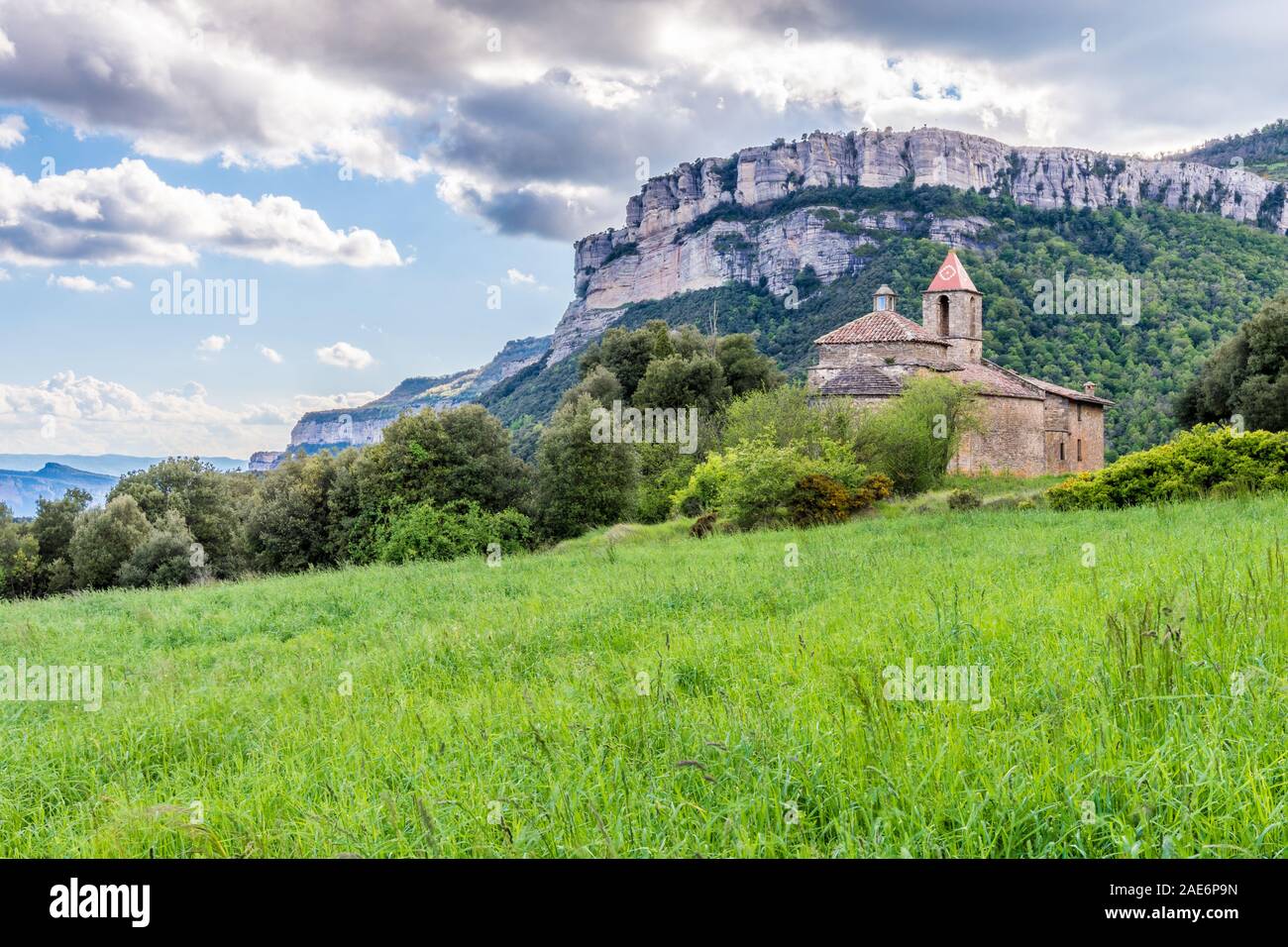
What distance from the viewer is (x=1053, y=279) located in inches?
3206

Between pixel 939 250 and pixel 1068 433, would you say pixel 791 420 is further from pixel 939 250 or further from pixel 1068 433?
pixel 939 250

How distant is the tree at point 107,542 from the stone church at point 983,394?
3615 centimetres

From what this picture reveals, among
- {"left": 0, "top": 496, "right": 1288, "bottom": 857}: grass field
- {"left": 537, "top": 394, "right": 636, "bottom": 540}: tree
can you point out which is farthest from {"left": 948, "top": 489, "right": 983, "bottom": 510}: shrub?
{"left": 537, "top": 394, "right": 636, "bottom": 540}: tree

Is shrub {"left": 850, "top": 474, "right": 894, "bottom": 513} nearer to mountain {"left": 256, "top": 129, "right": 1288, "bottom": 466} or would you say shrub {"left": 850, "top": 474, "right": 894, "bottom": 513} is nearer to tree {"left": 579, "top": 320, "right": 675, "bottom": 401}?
tree {"left": 579, "top": 320, "right": 675, "bottom": 401}

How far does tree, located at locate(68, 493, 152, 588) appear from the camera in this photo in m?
41.5

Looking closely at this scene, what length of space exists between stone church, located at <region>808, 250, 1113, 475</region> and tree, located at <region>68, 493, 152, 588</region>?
1423 inches

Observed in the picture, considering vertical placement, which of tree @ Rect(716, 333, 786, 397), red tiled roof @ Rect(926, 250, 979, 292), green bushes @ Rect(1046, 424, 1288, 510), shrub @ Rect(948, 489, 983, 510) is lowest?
shrub @ Rect(948, 489, 983, 510)

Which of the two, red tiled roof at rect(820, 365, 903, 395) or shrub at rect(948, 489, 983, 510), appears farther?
red tiled roof at rect(820, 365, 903, 395)

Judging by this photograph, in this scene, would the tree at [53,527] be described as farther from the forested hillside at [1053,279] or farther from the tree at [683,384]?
the tree at [683,384]

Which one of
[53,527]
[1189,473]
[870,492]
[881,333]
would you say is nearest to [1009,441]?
[881,333]

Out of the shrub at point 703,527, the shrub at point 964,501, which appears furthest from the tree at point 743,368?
the shrub at point 964,501

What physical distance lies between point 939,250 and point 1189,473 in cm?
7864
